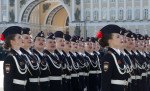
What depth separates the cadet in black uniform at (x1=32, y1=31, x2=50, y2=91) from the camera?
22.2 feet

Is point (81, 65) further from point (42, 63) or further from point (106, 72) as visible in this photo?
point (106, 72)

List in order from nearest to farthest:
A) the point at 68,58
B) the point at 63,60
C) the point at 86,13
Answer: the point at 63,60, the point at 68,58, the point at 86,13

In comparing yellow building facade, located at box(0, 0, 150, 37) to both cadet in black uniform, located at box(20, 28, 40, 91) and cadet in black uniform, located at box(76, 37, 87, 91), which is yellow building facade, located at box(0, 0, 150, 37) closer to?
cadet in black uniform, located at box(76, 37, 87, 91)

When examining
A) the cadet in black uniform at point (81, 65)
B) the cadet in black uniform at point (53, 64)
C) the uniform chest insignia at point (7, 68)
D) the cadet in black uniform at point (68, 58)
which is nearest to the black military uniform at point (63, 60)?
the cadet in black uniform at point (68, 58)

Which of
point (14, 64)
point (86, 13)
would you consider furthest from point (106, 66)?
point (86, 13)

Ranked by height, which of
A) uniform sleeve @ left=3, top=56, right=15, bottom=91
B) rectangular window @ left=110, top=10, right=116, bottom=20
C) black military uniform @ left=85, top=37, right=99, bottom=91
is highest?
rectangular window @ left=110, top=10, right=116, bottom=20

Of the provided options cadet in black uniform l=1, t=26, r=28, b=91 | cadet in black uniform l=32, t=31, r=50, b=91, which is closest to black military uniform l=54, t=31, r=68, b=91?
cadet in black uniform l=32, t=31, r=50, b=91

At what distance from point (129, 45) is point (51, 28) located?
5228 centimetres

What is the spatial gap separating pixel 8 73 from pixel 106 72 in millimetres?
1655

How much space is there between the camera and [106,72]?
529cm

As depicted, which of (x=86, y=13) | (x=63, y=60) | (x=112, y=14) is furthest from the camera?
(x=86, y=13)

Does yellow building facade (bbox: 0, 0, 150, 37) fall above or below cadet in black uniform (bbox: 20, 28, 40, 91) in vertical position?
above

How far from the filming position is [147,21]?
4884cm

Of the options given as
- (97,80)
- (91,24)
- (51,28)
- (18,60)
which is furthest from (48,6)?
(18,60)
